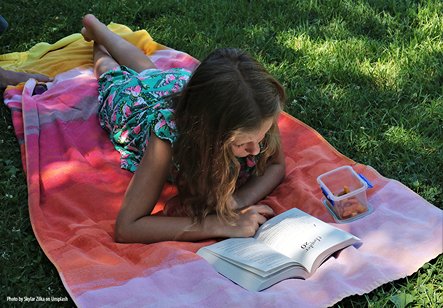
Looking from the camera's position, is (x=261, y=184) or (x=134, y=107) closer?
(x=261, y=184)

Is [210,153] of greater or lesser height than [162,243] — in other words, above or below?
above

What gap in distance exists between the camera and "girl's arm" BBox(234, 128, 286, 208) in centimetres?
241

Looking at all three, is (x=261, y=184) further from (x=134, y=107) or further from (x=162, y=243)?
(x=134, y=107)

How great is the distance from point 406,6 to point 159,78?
261 centimetres

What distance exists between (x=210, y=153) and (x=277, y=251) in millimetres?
569

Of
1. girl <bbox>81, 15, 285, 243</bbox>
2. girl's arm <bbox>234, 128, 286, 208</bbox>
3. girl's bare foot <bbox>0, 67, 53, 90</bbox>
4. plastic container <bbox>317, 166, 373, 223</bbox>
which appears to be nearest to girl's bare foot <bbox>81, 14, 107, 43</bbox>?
girl's bare foot <bbox>0, 67, 53, 90</bbox>

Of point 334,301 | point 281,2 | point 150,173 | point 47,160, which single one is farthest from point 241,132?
point 281,2

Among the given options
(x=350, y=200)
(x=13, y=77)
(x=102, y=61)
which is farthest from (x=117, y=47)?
(x=350, y=200)

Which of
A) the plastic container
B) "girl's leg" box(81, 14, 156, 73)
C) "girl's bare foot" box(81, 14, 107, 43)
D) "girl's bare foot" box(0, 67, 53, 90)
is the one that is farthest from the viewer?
"girl's bare foot" box(81, 14, 107, 43)

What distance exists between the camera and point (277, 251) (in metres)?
1.98

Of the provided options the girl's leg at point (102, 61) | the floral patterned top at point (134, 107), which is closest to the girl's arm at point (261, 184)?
the floral patterned top at point (134, 107)

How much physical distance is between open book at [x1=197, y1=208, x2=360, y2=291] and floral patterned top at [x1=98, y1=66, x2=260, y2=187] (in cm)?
57

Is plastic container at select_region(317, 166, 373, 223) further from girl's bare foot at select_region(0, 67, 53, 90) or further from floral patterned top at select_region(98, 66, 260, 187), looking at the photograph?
girl's bare foot at select_region(0, 67, 53, 90)

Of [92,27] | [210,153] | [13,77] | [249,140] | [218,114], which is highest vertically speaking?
[218,114]
